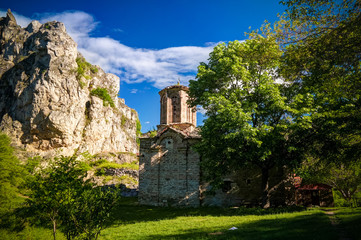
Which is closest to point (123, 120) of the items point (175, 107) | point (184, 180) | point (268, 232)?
point (175, 107)

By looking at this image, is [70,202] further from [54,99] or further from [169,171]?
[54,99]

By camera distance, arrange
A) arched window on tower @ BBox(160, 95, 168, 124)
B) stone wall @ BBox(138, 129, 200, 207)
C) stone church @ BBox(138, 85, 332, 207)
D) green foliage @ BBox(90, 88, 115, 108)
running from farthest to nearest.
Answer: green foliage @ BBox(90, 88, 115, 108)
arched window on tower @ BBox(160, 95, 168, 124)
stone wall @ BBox(138, 129, 200, 207)
stone church @ BBox(138, 85, 332, 207)

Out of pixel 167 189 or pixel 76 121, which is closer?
pixel 167 189

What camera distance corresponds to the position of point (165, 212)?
20016mm

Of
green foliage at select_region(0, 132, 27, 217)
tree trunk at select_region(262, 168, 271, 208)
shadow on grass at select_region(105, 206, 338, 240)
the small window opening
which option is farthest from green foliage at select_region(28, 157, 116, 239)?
the small window opening

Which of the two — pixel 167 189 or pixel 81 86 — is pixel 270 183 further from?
pixel 81 86

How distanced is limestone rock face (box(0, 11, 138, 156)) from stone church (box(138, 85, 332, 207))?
23319 mm

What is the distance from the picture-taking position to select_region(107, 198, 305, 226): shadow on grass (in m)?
16.5

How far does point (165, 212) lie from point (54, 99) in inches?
1384

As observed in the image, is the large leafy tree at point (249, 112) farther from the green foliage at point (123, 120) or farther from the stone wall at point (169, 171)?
the green foliage at point (123, 120)

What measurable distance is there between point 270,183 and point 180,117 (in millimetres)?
11894

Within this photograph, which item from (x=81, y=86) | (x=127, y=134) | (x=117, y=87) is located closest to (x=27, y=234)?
(x=81, y=86)

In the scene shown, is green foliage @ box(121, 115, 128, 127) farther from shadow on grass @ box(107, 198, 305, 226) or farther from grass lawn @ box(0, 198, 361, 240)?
grass lawn @ box(0, 198, 361, 240)

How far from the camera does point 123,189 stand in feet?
106
